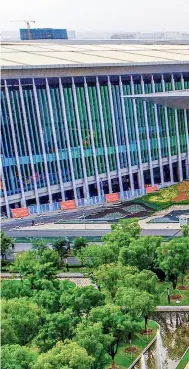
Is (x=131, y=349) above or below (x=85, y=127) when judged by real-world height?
below

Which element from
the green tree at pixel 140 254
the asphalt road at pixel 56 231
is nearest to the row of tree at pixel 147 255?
the green tree at pixel 140 254

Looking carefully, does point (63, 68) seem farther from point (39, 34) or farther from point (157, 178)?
point (39, 34)

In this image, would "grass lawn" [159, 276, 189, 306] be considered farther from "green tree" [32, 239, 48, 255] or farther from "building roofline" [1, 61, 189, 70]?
"building roofline" [1, 61, 189, 70]

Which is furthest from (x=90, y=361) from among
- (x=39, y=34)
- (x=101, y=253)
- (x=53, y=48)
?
(x=39, y=34)

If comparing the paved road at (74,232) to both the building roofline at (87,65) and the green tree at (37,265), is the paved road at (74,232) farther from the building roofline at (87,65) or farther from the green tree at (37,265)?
the building roofline at (87,65)

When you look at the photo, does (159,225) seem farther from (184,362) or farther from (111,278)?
(184,362)

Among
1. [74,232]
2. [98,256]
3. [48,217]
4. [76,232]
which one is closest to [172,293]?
[98,256]
